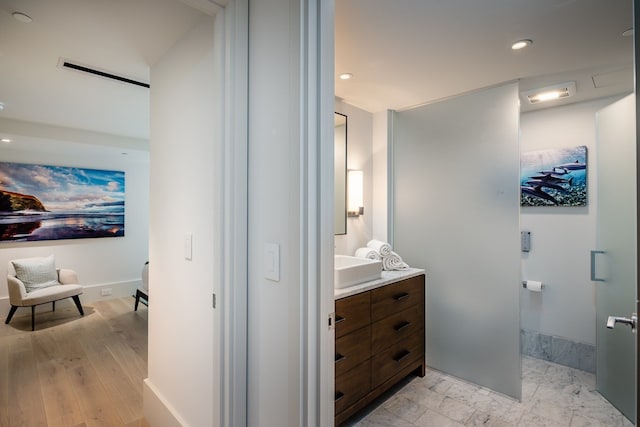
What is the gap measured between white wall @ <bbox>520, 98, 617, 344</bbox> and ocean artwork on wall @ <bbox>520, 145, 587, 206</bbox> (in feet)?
0.16

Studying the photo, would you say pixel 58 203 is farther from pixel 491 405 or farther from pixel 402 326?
pixel 491 405

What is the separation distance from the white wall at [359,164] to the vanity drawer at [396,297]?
563mm

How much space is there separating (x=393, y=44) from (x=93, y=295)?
5244mm

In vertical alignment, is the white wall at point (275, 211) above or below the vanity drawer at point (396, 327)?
above

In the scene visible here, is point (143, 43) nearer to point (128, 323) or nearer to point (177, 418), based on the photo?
point (177, 418)

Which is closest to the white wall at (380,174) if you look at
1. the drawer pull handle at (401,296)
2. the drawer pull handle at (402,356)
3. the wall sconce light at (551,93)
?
the drawer pull handle at (401,296)

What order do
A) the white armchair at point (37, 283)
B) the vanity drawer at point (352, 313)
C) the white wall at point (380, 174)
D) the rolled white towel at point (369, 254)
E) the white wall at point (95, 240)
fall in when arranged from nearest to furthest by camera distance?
the vanity drawer at point (352, 313)
the rolled white towel at point (369, 254)
the white wall at point (380, 174)
the white armchair at point (37, 283)
the white wall at point (95, 240)

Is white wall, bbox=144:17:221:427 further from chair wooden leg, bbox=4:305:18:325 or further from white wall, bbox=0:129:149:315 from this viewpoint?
chair wooden leg, bbox=4:305:18:325

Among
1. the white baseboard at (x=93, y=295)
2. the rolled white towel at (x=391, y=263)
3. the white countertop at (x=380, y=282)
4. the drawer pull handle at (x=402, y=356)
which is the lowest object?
the white baseboard at (x=93, y=295)

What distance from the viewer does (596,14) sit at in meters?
1.48

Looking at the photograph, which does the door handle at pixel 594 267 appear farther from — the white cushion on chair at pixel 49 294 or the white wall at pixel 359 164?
the white cushion on chair at pixel 49 294

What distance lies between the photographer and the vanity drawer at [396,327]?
2096 mm

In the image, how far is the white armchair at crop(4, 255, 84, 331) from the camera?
12.3ft

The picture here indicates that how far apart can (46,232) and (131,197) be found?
3.81 ft
